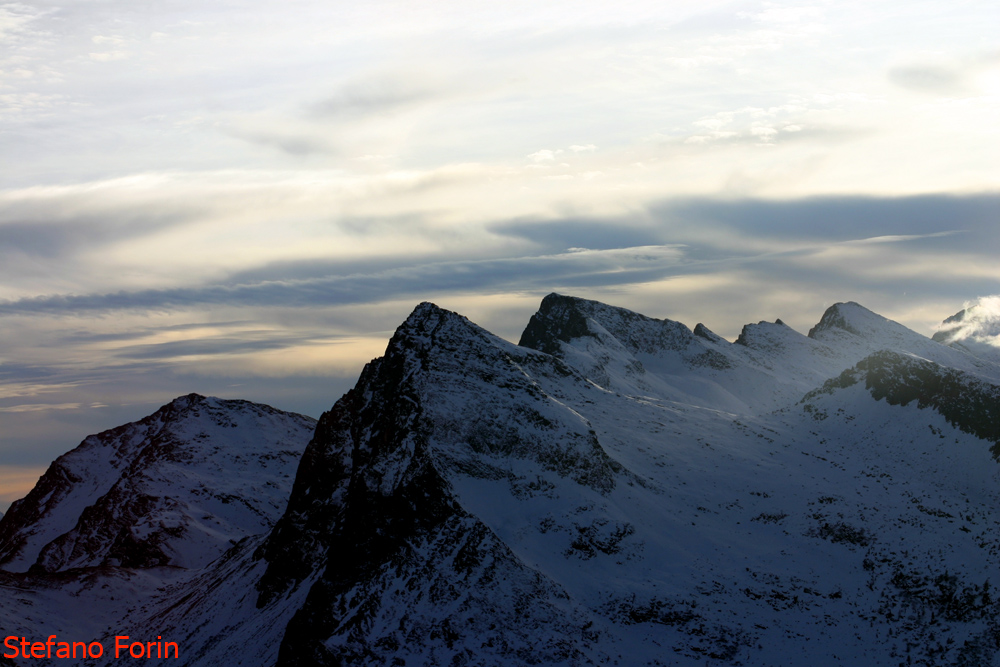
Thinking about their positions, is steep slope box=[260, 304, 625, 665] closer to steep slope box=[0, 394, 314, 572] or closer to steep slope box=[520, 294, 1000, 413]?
steep slope box=[520, 294, 1000, 413]

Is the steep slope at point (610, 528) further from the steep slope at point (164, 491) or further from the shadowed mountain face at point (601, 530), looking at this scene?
the steep slope at point (164, 491)

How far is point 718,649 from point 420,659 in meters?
16.0

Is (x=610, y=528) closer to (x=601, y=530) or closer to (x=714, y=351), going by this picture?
(x=601, y=530)

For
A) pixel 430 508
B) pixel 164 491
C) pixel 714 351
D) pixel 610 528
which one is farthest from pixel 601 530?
pixel 164 491

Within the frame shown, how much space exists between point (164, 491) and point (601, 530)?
99.0 meters

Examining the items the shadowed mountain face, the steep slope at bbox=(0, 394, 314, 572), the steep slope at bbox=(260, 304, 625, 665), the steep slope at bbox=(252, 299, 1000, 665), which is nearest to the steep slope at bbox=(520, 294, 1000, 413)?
the shadowed mountain face

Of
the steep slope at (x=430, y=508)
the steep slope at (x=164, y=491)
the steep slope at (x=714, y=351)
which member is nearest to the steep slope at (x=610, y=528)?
the steep slope at (x=430, y=508)

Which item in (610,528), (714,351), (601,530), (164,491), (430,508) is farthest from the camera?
(164,491)

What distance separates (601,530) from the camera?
1996 inches

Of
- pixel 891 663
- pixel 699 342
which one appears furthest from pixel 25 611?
pixel 699 342

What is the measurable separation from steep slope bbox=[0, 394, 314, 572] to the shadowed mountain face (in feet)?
98.1

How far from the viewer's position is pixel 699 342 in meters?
130

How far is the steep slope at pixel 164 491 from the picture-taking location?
373ft

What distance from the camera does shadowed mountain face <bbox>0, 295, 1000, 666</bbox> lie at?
41.9m
